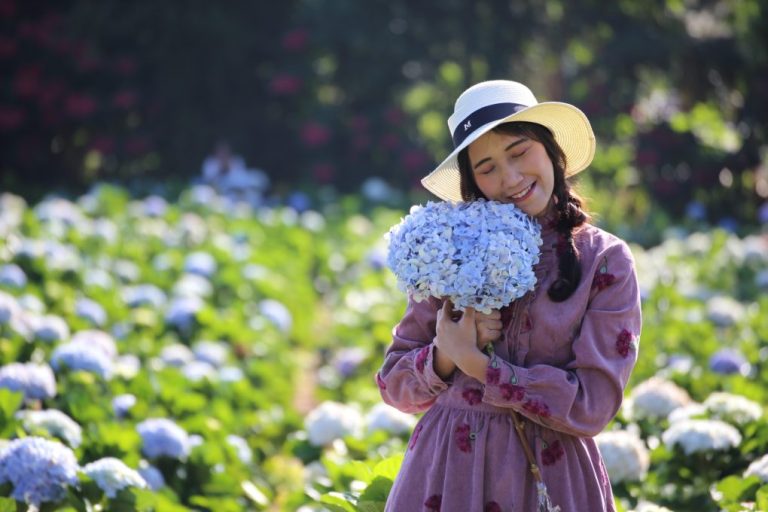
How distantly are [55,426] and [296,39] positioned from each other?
30.2 feet

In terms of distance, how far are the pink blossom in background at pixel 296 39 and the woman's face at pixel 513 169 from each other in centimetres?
1017

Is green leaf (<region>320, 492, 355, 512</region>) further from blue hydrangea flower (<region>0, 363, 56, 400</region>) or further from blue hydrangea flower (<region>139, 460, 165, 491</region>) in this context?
blue hydrangea flower (<region>0, 363, 56, 400</region>)

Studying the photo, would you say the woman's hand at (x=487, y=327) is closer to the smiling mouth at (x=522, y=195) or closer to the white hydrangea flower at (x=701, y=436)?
the smiling mouth at (x=522, y=195)

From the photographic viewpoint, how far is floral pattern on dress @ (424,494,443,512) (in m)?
2.38

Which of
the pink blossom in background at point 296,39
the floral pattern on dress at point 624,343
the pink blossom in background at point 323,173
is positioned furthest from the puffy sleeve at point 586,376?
the pink blossom in background at point 296,39

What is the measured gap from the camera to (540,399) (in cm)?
230

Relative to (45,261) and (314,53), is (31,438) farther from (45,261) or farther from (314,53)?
(314,53)

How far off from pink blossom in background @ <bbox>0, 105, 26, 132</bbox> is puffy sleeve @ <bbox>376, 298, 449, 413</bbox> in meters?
9.38

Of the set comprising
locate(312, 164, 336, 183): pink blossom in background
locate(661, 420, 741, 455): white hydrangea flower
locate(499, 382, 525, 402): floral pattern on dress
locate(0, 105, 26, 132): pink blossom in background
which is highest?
locate(312, 164, 336, 183): pink blossom in background

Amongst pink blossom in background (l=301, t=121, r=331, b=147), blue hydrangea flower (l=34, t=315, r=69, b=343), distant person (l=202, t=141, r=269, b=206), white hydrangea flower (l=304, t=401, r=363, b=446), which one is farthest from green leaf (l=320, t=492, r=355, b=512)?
pink blossom in background (l=301, t=121, r=331, b=147)

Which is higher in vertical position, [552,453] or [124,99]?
[124,99]

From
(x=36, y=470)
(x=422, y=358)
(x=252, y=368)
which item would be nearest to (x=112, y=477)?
(x=36, y=470)

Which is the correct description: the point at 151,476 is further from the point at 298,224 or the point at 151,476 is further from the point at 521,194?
the point at 298,224

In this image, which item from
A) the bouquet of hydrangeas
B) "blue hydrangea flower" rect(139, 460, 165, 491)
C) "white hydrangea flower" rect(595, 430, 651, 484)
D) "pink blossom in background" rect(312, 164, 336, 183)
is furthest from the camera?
"pink blossom in background" rect(312, 164, 336, 183)
